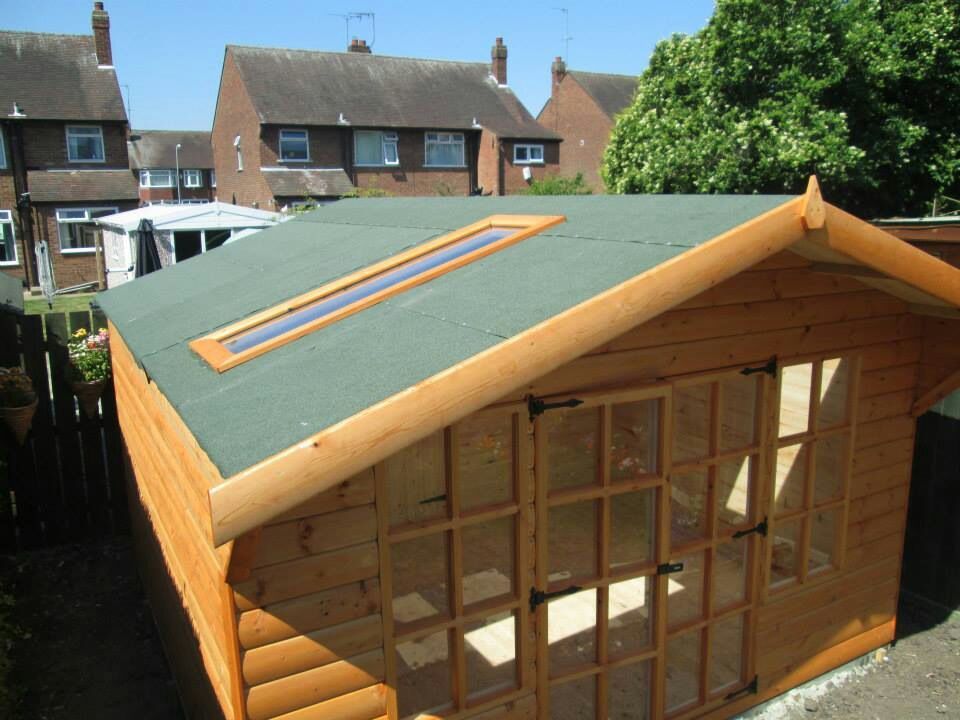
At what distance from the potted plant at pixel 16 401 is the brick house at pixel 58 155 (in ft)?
75.6

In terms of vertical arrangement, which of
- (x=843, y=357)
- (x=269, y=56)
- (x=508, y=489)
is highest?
(x=269, y=56)

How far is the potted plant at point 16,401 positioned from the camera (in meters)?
6.23

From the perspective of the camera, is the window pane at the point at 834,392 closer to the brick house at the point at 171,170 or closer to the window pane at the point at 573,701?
the window pane at the point at 573,701

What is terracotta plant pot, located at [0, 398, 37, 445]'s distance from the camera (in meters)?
6.21

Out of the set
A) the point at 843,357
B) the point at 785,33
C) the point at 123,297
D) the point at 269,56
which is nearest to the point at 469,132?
the point at 269,56

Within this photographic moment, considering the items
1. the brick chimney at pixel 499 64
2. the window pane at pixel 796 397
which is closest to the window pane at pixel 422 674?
the window pane at pixel 796 397

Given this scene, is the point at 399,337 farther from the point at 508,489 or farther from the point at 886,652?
the point at 886,652

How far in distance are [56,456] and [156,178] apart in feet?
180

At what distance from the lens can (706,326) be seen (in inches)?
163

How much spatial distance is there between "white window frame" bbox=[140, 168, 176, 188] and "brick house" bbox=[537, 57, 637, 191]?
30.2 metres

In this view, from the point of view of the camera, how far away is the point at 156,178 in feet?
185

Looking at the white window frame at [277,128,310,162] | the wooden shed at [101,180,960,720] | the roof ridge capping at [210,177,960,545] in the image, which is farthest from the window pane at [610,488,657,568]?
the white window frame at [277,128,310,162]

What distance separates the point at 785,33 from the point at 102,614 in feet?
50.5

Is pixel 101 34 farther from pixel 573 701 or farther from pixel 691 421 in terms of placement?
pixel 573 701
